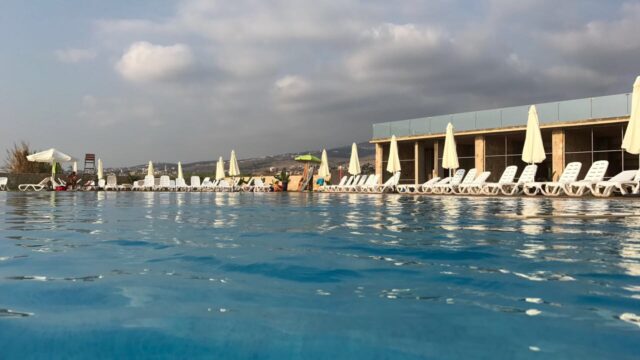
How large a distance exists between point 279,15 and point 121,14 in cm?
382

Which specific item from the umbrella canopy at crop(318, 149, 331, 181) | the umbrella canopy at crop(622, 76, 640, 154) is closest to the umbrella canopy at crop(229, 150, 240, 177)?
the umbrella canopy at crop(318, 149, 331, 181)

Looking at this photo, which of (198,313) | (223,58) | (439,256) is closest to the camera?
(198,313)

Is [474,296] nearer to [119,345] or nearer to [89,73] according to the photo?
[119,345]

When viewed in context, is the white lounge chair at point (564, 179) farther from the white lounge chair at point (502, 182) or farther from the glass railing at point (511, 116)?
the glass railing at point (511, 116)

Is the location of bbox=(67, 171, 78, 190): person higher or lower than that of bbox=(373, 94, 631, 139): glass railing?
lower

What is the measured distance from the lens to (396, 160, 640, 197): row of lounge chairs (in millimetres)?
13102

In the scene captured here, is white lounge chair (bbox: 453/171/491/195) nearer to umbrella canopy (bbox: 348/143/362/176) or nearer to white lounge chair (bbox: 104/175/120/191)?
umbrella canopy (bbox: 348/143/362/176)

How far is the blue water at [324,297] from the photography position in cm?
178

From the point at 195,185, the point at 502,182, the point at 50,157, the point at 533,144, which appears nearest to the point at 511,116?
the point at 533,144

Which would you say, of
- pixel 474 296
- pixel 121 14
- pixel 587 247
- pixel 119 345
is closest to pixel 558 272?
pixel 474 296

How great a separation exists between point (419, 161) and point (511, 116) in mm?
5947

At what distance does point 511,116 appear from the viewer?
21375 millimetres

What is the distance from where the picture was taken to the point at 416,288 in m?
2.74

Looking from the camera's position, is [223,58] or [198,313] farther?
[223,58]
